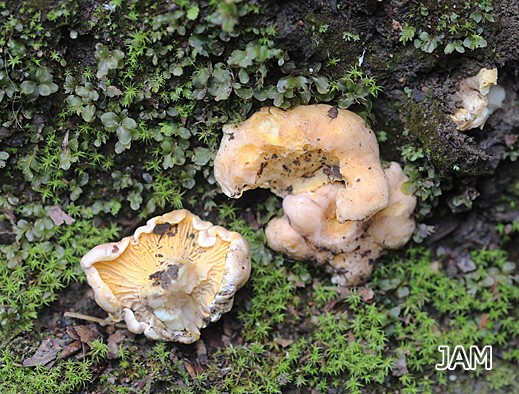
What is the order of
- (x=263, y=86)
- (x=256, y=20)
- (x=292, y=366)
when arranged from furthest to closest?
(x=292, y=366), (x=263, y=86), (x=256, y=20)

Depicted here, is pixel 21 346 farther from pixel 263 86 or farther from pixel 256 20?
pixel 256 20

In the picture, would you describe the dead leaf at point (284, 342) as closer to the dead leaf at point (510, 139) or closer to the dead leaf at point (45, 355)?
the dead leaf at point (45, 355)

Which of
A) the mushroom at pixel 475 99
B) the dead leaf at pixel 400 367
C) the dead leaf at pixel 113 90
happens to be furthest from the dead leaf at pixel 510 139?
the dead leaf at pixel 113 90

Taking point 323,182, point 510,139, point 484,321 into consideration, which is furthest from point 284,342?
point 510,139

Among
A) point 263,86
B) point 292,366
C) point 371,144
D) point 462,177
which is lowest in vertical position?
point 292,366

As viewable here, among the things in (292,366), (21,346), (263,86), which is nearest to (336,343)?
(292,366)

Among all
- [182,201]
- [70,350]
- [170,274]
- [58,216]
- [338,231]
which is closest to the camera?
[170,274]

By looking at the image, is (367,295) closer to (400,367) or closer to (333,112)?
(400,367)
